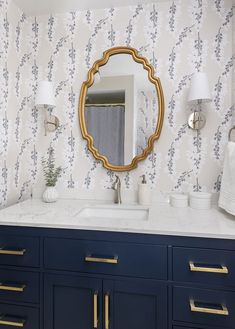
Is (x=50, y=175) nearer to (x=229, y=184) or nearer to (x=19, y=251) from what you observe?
(x=19, y=251)

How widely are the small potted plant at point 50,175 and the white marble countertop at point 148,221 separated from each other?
0.41 feet

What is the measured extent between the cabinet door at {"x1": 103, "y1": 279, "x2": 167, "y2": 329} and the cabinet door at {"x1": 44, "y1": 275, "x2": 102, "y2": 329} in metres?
0.05

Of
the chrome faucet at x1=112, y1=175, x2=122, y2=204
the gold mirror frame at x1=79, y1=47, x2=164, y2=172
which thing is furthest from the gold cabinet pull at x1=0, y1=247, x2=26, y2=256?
the gold mirror frame at x1=79, y1=47, x2=164, y2=172

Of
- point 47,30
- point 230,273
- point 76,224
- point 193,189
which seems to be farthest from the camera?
point 47,30

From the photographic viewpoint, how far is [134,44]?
6.09 ft

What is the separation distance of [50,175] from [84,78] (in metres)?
0.82

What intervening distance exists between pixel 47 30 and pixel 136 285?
2.02 meters

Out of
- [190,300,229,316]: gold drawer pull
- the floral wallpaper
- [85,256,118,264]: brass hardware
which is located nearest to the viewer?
[190,300,229,316]: gold drawer pull

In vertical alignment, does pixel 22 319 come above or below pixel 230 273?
below

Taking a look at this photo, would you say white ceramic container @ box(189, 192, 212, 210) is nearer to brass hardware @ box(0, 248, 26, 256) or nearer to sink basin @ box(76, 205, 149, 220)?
sink basin @ box(76, 205, 149, 220)

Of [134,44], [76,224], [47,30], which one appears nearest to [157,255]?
[76,224]

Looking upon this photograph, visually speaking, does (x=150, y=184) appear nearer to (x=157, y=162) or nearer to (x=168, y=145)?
(x=157, y=162)

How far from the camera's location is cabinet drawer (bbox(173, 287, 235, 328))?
116cm

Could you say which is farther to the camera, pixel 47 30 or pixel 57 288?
pixel 47 30
